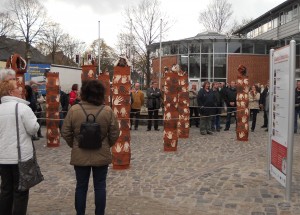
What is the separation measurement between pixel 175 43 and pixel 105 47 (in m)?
41.6

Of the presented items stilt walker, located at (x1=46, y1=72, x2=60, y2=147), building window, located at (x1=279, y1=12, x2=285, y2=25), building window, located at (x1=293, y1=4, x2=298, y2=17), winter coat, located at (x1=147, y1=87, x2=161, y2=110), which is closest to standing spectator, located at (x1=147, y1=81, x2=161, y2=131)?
winter coat, located at (x1=147, y1=87, x2=161, y2=110)

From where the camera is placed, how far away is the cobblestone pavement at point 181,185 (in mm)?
5832

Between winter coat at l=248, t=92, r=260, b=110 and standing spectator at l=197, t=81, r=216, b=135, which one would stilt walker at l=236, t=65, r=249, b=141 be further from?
winter coat at l=248, t=92, r=260, b=110

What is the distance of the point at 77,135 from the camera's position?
15.9ft

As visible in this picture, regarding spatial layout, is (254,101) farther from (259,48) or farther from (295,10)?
(259,48)

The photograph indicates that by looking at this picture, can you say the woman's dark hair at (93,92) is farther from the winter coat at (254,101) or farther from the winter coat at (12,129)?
the winter coat at (254,101)

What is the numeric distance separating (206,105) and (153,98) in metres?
2.11

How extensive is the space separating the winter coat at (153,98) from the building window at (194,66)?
25.0 metres

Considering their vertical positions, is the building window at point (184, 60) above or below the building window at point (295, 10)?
below

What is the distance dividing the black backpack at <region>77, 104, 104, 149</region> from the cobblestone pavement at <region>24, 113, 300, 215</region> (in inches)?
52.8

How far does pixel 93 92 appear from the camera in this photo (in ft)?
15.9

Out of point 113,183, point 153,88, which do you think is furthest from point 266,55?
point 113,183

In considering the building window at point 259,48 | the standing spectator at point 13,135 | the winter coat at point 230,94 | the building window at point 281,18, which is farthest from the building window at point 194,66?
the standing spectator at point 13,135

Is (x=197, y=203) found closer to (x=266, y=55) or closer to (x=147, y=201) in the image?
(x=147, y=201)
